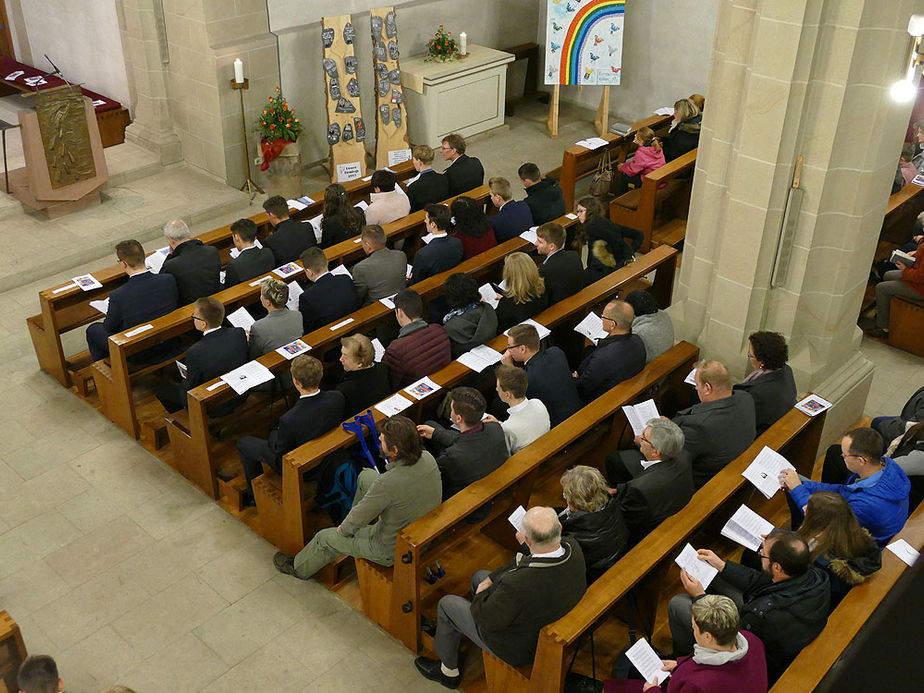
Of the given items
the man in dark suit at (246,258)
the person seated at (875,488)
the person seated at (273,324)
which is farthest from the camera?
the man in dark suit at (246,258)

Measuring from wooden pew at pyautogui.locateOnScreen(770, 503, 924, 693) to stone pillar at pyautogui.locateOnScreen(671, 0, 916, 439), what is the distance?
171cm

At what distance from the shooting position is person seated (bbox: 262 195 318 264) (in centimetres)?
714

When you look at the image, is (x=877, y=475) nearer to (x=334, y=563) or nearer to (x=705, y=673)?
(x=705, y=673)

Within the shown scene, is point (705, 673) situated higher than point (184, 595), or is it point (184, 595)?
point (705, 673)

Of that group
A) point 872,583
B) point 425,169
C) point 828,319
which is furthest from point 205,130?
point 872,583

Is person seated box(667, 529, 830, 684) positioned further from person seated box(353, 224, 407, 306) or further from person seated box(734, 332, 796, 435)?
person seated box(353, 224, 407, 306)

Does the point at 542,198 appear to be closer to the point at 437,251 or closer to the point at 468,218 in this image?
the point at 468,218

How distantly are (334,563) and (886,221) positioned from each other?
5.98 metres

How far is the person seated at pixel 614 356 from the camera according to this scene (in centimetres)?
571

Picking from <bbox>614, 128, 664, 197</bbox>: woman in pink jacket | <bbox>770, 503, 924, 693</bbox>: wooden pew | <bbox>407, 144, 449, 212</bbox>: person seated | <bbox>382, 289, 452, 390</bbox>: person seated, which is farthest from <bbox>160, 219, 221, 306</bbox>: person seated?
<bbox>770, 503, 924, 693</bbox>: wooden pew

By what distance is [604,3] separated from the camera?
10.6 meters

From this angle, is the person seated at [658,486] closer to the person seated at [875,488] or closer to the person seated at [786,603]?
the person seated at [786,603]

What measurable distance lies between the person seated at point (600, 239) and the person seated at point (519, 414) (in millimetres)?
2452

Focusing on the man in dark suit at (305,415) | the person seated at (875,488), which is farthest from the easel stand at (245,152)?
the person seated at (875,488)
